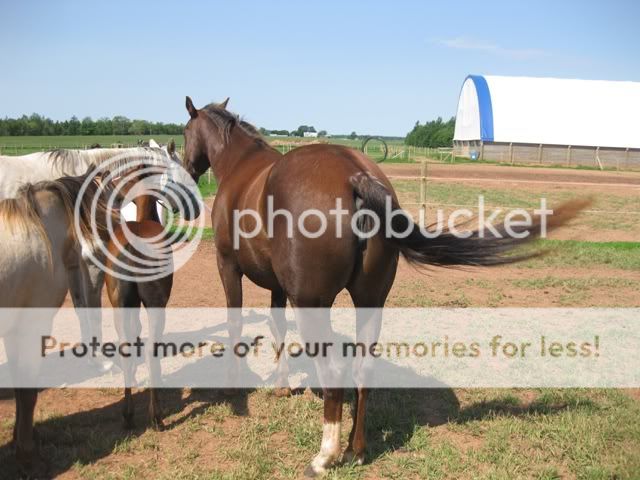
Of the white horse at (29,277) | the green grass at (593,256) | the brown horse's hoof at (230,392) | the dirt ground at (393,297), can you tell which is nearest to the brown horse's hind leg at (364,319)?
the dirt ground at (393,297)

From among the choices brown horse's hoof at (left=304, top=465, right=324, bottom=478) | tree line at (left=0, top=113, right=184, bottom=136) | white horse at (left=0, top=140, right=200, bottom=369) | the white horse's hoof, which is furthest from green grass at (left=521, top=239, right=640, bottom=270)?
tree line at (left=0, top=113, right=184, bottom=136)

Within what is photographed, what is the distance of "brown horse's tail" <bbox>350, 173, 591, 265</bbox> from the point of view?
9.55 feet

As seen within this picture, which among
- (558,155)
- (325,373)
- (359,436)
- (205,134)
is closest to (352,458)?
(359,436)

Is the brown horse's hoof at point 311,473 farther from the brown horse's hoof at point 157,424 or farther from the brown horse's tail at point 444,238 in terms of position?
the brown horse's tail at point 444,238

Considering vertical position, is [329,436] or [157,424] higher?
[329,436]

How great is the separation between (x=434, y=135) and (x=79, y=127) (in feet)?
147

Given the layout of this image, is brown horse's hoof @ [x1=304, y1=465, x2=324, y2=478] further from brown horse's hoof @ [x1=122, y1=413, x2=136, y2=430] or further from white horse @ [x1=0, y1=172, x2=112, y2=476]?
white horse @ [x1=0, y1=172, x2=112, y2=476]

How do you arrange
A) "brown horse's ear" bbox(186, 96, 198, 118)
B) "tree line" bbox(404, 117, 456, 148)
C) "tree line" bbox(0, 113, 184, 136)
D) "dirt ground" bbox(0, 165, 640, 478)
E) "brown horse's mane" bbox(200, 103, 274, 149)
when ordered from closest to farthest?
"dirt ground" bbox(0, 165, 640, 478), "brown horse's mane" bbox(200, 103, 274, 149), "brown horse's ear" bbox(186, 96, 198, 118), "tree line" bbox(0, 113, 184, 136), "tree line" bbox(404, 117, 456, 148)

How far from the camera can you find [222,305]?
21.2ft

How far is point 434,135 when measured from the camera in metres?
70.1

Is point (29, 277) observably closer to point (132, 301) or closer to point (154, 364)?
point (132, 301)

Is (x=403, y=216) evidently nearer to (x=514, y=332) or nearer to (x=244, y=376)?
(x=244, y=376)

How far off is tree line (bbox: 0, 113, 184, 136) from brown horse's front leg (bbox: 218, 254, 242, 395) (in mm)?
53215

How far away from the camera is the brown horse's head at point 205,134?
15.7ft
